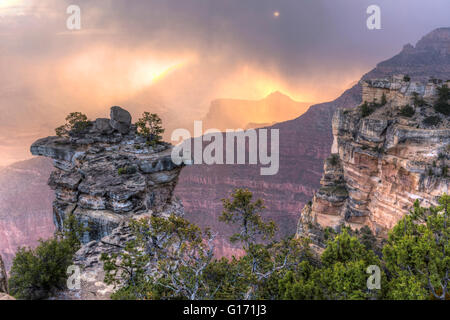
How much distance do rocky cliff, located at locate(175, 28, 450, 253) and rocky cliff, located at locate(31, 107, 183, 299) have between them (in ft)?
125

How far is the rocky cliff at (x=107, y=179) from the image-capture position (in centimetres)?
1841

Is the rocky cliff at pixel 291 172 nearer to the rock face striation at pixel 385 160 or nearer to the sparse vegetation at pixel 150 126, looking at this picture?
the rock face striation at pixel 385 160

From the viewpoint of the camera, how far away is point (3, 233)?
6078 centimetres

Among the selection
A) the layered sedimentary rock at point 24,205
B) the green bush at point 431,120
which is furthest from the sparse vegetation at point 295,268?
the layered sedimentary rock at point 24,205

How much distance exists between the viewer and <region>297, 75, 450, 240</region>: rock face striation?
82.7ft

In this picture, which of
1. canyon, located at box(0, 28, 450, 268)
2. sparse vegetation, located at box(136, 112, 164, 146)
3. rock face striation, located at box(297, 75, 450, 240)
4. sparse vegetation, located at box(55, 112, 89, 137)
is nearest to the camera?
rock face striation, located at box(297, 75, 450, 240)

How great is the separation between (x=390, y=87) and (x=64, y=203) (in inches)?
1554

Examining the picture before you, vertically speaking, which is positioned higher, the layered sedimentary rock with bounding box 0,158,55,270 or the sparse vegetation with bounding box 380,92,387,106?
the sparse vegetation with bounding box 380,92,387,106

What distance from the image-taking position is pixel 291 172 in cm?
6769

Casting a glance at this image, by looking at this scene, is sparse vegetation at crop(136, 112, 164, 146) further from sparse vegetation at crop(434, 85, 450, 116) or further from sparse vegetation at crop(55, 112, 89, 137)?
sparse vegetation at crop(434, 85, 450, 116)

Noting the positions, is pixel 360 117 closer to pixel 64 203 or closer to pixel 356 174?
pixel 356 174

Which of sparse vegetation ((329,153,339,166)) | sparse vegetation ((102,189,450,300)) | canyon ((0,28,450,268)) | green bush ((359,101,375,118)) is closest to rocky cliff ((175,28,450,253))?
canyon ((0,28,450,268))

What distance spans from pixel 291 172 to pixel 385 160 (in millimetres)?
39176
